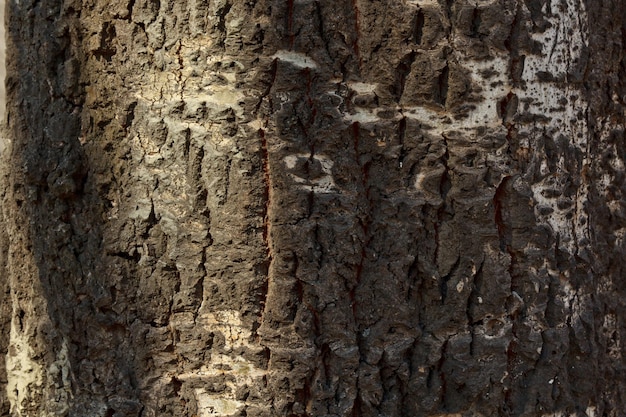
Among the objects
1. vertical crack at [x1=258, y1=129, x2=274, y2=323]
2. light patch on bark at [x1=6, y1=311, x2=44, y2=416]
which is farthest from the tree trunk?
light patch on bark at [x1=6, y1=311, x2=44, y2=416]

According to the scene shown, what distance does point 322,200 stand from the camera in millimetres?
1321

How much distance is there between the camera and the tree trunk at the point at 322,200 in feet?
4.30

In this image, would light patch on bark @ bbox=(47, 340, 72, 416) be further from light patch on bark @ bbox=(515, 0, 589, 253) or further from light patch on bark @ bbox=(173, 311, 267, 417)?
light patch on bark @ bbox=(515, 0, 589, 253)

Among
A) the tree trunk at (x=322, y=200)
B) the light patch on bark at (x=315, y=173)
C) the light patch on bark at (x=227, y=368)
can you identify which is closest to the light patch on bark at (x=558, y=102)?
the tree trunk at (x=322, y=200)

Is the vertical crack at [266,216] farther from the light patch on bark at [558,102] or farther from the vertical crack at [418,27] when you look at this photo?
the light patch on bark at [558,102]

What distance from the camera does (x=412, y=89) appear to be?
1316 mm

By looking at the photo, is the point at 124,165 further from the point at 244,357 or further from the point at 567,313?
the point at 567,313

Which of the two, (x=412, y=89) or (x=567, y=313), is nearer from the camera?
(x=412, y=89)

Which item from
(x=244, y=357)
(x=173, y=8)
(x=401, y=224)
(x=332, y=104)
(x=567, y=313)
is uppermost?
(x=173, y=8)

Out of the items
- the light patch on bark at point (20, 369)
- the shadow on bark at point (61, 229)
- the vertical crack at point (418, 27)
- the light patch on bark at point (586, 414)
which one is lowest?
the light patch on bark at point (20, 369)

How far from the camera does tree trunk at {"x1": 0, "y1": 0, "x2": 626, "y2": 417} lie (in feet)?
4.30

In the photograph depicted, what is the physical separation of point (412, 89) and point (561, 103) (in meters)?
0.26

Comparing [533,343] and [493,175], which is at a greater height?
[493,175]

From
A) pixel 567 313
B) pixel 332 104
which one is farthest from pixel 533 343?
pixel 332 104
